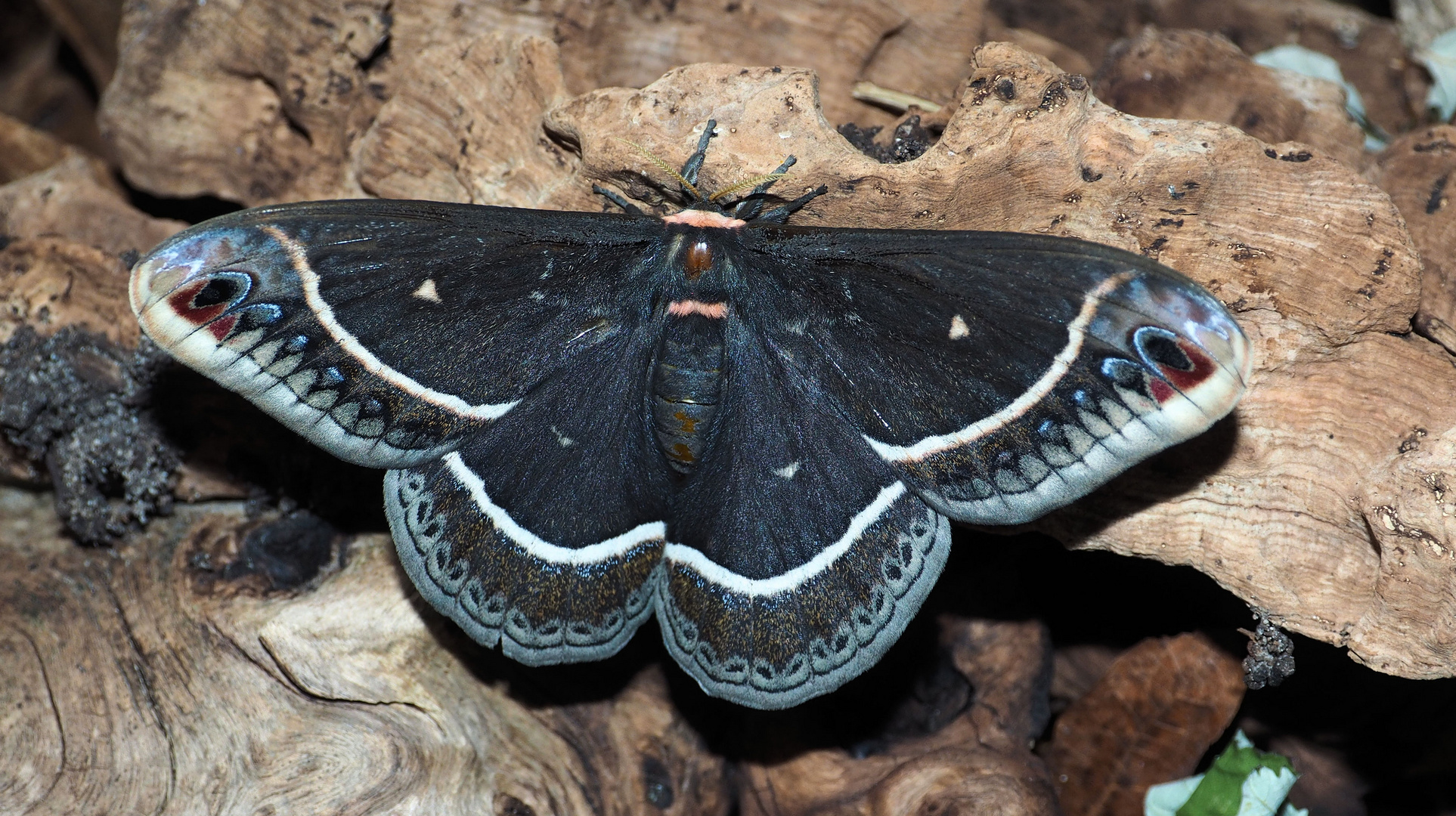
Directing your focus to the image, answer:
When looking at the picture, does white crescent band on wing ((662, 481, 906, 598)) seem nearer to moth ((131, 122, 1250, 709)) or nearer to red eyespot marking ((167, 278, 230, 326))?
moth ((131, 122, 1250, 709))

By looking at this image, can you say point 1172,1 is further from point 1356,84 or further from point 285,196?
point 285,196

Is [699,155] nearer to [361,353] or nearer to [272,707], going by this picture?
[361,353]

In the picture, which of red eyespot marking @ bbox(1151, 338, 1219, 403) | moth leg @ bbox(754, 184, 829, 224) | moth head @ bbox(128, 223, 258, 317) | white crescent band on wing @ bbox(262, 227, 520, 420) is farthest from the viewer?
moth leg @ bbox(754, 184, 829, 224)

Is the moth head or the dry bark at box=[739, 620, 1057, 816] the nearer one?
the moth head

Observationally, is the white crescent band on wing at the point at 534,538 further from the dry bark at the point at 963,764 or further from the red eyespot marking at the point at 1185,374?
the red eyespot marking at the point at 1185,374

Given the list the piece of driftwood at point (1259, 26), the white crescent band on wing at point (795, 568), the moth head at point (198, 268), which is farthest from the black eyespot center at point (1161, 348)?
the piece of driftwood at point (1259, 26)

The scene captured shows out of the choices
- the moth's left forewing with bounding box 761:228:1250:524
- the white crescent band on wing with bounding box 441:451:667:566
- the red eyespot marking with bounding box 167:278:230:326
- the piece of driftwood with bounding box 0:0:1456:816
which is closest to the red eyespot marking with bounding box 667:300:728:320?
the moth's left forewing with bounding box 761:228:1250:524

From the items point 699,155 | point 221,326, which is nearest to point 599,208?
point 699,155

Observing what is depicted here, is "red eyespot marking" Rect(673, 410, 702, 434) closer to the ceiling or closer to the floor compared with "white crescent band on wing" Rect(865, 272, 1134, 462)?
closer to the floor
